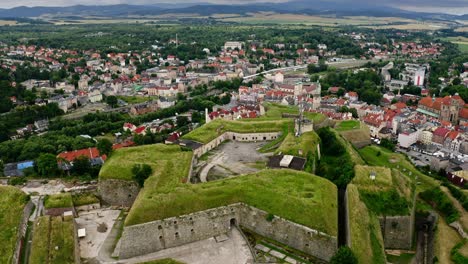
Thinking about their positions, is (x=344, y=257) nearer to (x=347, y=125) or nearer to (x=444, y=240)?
(x=444, y=240)

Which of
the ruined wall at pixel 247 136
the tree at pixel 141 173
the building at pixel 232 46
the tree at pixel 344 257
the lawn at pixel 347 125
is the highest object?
the building at pixel 232 46

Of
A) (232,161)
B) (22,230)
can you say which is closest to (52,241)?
(22,230)

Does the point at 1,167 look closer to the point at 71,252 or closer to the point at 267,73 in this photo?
the point at 71,252

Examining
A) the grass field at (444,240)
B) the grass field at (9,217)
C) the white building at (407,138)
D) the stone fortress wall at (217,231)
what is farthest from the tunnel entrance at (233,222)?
the white building at (407,138)

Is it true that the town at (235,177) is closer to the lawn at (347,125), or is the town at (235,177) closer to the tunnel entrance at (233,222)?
the tunnel entrance at (233,222)

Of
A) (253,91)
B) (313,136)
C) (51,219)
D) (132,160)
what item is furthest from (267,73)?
(51,219)

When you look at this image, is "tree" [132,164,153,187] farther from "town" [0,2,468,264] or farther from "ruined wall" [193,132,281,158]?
"ruined wall" [193,132,281,158]
